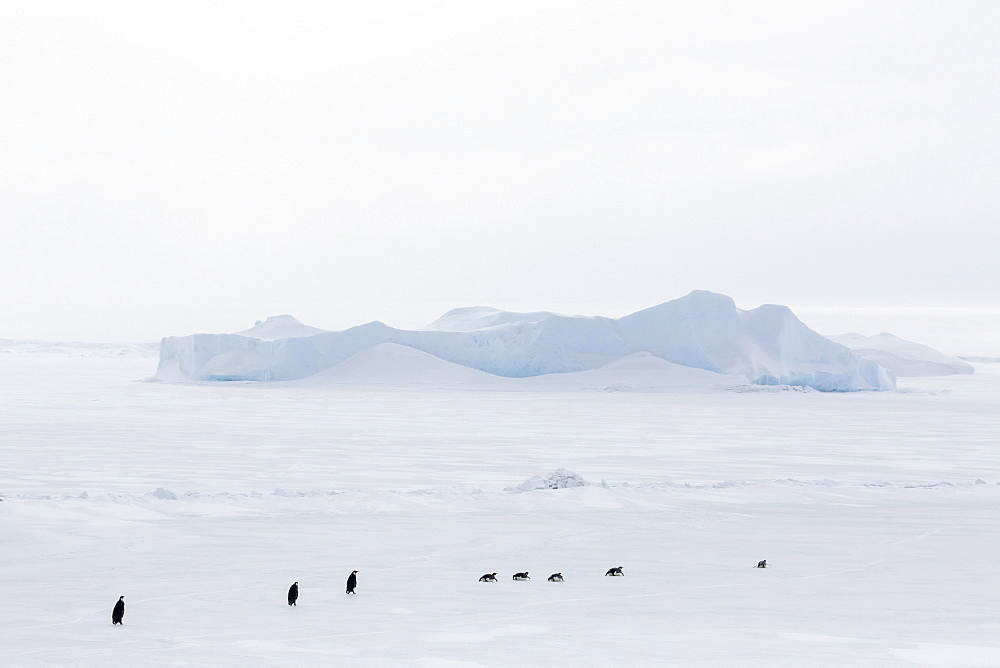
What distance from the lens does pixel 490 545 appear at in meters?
8.38

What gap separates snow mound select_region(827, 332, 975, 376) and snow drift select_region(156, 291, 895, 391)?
31.2 ft

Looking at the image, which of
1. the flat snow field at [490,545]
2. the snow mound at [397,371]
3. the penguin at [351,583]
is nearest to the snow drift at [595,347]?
the snow mound at [397,371]

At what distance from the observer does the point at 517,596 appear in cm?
658

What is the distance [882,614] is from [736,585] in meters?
1.07

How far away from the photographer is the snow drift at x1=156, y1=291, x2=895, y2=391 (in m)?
30.6

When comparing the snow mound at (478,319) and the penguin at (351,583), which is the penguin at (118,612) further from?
the snow mound at (478,319)

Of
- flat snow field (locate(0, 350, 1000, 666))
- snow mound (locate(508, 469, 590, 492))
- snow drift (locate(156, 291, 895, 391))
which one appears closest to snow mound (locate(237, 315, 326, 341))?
snow drift (locate(156, 291, 895, 391))

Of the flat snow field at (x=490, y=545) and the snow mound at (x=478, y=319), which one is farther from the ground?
the snow mound at (x=478, y=319)

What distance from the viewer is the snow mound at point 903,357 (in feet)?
136

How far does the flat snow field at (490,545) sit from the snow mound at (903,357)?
931 inches

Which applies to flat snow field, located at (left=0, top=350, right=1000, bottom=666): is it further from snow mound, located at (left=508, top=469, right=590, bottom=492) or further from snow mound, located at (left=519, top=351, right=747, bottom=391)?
snow mound, located at (left=519, top=351, right=747, bottom=391)

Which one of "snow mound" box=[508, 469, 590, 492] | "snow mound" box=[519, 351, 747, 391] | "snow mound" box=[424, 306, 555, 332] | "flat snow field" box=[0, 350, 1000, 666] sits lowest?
"flat snow field" box=[0, 350, 1000, 666]

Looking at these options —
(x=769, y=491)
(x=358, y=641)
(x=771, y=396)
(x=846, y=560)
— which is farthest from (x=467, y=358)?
(x=358, y=641)

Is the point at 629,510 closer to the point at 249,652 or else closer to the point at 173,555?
the point at 173,555
